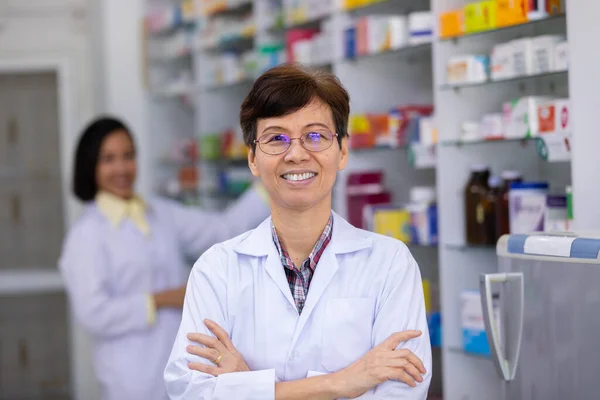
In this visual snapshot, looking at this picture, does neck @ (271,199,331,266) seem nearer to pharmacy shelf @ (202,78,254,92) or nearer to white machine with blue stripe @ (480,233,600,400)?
white machine with blue stripe @ (480,233,600,400)

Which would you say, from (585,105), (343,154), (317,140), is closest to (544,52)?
(585,105)

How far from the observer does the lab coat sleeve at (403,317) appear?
2.05 metres

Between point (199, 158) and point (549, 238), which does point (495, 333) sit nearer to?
point (549, 238)

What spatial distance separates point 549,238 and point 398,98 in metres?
1.95

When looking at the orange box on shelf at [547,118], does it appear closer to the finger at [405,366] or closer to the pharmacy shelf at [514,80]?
the pharmacy shelf at [514,80]

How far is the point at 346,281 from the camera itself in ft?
7.04

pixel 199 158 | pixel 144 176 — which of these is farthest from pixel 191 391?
pixel 144 176

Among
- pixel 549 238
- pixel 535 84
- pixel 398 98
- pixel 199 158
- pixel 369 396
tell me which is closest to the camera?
pixel 369 396

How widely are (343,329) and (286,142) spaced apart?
44cm

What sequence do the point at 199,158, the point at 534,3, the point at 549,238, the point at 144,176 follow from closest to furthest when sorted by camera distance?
the point at 549,238
the point at 534,3
the point at 199,158
the point at 144,176

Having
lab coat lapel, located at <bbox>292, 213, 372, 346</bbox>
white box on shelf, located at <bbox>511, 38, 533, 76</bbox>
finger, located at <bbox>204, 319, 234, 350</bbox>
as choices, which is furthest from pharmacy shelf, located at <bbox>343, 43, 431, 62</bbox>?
finger, located at <bbox>204, 319, 234, 350</bbox>

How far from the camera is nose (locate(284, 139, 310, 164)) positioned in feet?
6.79

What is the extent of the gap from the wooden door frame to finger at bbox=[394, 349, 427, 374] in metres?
4.77

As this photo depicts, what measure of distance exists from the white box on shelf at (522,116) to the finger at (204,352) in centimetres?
156
